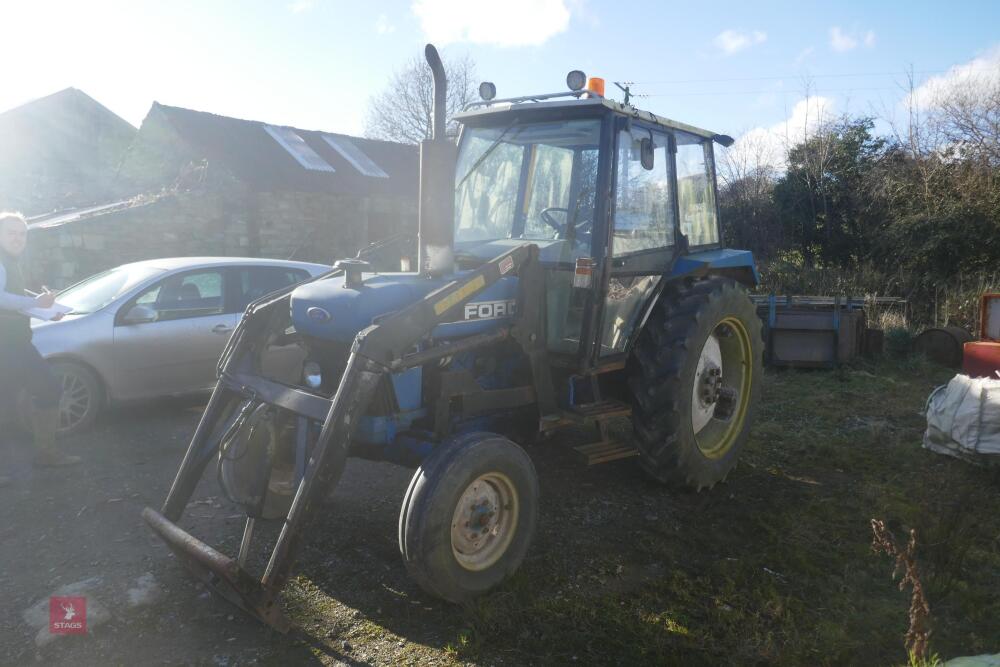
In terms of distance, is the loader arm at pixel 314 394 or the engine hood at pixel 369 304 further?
the engine hood at pixel 369 304

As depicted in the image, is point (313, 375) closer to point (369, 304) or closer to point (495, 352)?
point (369, 304)

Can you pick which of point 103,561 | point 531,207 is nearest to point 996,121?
point 531,207

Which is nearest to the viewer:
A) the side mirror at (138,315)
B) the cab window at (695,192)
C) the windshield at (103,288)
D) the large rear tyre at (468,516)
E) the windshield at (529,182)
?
the large rear tyre at (468,516)

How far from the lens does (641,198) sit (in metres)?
4.62

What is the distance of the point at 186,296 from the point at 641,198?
4.23 m

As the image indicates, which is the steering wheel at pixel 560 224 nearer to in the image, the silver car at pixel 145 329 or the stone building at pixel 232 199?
the silver car at pixel 145 329

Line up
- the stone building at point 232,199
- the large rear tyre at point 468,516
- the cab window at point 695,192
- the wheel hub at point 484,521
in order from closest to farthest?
1. the large rear tyre at point 468,516
2. the wheel hub at point 484,521
3. the cab window at point 695,192
4. the stone building at point 232,199

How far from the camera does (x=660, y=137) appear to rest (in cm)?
478

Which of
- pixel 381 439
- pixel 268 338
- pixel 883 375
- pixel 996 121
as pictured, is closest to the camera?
pixel 381 439

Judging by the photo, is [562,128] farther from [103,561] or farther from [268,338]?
[103,561]

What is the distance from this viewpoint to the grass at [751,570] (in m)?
3.01

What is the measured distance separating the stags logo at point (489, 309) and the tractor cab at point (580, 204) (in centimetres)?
29

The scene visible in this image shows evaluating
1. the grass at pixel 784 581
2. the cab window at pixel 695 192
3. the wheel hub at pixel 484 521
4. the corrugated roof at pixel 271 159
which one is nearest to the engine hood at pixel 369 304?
the wheel hub at pixel 484 521

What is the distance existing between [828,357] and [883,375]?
0.65 metres
